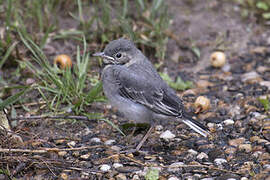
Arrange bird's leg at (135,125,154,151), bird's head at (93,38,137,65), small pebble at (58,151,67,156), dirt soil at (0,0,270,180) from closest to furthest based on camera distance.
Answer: dirt soil at (0,0,270,180) → small pebble at (58,151,67,156) → bird's leg at (135,125,154,151) → bird's head at (93,38,137,65)

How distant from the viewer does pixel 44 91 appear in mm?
A: 5758

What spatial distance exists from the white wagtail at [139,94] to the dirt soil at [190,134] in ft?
1.06

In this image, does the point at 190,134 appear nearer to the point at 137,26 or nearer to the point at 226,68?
the point at 226,68

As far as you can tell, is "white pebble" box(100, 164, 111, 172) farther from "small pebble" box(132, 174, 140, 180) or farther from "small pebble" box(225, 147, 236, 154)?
"small pebble" box(225, 147, 236, 154)

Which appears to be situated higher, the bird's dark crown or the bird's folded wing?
the bird's dark crown

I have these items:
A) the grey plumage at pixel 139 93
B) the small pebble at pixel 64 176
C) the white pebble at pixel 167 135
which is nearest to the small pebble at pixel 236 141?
the grey plumage at pixel 139 93

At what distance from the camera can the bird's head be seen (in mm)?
5078

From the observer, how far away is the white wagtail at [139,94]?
4.78 metres

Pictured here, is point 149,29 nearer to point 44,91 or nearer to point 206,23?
point 206,23

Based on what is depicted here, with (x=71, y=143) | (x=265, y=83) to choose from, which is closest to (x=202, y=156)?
(x=71, y=143)

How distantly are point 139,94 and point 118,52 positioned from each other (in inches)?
24.7

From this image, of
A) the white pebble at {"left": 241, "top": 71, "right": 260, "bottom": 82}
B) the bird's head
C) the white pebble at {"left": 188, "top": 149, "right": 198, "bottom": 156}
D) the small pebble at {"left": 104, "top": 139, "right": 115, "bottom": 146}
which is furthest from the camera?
the white pebble at {"left": 241, "top": 71, "right": 260, "bottom": 82}

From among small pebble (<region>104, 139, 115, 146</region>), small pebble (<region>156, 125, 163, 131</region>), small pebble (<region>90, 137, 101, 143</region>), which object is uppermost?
small pebble (<region>156, 125, 163, 131</region>)

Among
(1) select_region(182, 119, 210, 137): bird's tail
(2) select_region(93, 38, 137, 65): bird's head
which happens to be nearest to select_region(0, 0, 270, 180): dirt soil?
(1) select_region(182, 119, 210, 137): bird's tail
